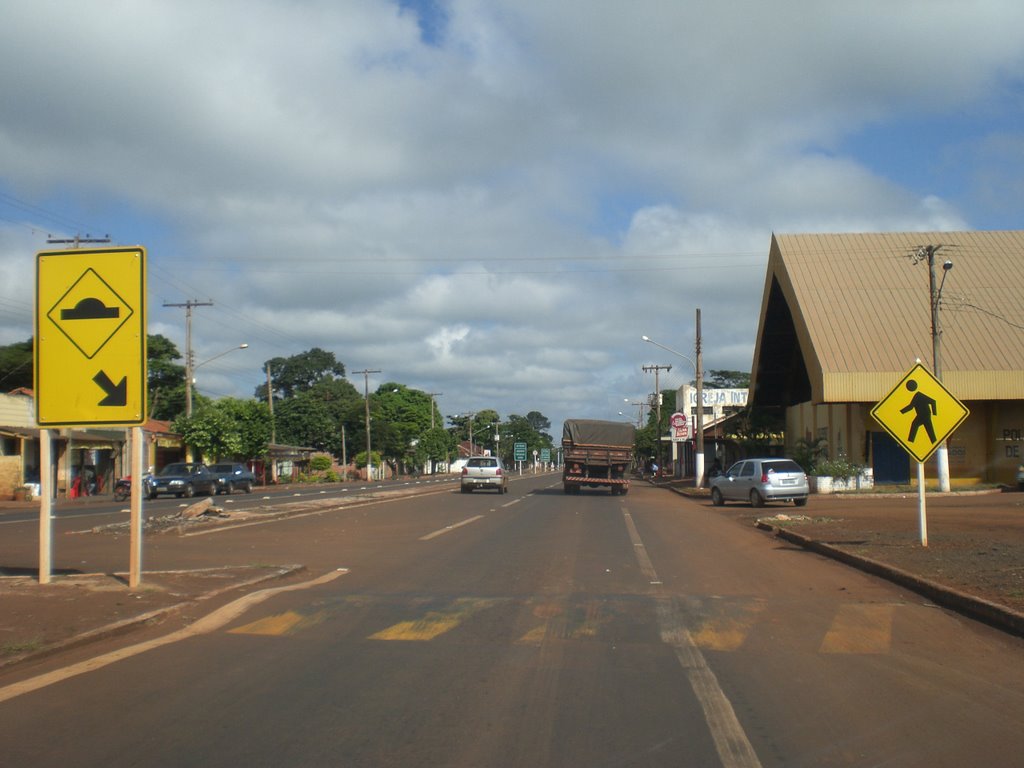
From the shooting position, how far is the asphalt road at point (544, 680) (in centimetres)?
570

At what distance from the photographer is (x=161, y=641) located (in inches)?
340

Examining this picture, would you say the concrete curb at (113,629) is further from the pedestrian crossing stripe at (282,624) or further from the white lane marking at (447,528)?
the white lane marking at (447,528)

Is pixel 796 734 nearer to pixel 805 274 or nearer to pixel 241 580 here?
pixel 241 580

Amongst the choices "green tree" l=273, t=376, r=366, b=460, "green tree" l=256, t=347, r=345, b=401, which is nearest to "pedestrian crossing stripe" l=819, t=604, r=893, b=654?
→ "green tree" l=273, t=376, r=366, b=460

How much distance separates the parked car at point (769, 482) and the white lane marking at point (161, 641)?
20.9 m

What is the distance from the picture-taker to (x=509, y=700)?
22.2 ft

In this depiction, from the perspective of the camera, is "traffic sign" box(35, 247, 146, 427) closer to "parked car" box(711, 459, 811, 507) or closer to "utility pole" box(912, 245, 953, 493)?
"parked car" box(711, 459, 811, 507)

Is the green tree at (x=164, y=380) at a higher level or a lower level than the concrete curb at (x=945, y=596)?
higher

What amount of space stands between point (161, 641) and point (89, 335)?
13.7ft

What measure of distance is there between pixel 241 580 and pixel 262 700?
5746 millimetres

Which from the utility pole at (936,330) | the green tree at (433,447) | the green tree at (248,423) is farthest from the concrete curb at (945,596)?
the green tree at (433,447)

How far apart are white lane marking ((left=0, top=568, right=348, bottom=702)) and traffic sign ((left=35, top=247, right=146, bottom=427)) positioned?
8.18 ft

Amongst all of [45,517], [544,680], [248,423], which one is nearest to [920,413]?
[544,680]

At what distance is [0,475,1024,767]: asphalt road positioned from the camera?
5703 millimetres
